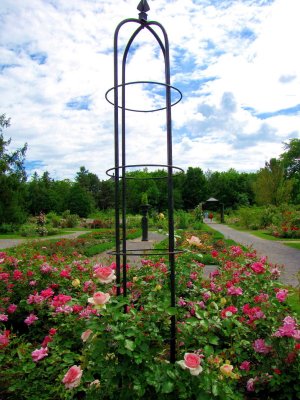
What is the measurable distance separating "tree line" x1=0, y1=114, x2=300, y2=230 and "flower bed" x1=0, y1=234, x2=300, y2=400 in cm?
443

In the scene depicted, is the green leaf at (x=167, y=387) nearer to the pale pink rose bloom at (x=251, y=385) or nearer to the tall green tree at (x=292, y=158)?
the pale pink rose bloom at (x=251, y=385)

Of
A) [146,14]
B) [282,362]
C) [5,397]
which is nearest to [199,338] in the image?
[282,362]

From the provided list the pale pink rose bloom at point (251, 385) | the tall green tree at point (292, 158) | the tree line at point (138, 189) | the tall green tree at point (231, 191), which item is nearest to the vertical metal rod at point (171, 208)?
the pale pink rose bloom at point (251, 385)

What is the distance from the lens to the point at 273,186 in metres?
32.4

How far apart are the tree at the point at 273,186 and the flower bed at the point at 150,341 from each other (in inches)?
1143

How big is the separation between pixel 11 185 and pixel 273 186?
69.1 ft

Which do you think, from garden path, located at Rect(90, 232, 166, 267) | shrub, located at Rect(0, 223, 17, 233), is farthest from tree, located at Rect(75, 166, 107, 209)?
garden path, located at Rect(90, 232, 166, 267)

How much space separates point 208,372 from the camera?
5.71ft

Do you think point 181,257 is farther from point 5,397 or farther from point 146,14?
point 146,14

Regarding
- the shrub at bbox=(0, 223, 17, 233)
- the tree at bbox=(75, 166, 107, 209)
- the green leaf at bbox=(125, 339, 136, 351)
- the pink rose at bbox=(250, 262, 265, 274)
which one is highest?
the tree at bbox=(75, 166, 107, 209)

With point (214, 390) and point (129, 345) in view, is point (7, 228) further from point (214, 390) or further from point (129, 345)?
point (214, 390)

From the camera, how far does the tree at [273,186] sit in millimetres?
31066

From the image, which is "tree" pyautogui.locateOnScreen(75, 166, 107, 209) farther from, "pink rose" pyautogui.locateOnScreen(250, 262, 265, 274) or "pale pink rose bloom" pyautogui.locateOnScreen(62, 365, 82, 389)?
"pale pink rose bloom" pyautogui.locateOnScreen(62, 365, 82, 389)

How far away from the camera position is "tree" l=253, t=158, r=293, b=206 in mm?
31066
